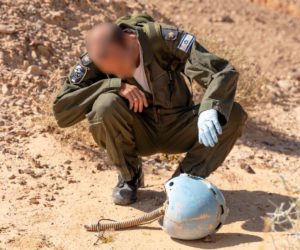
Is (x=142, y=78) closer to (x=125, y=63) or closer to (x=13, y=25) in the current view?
(x=125, y=63)

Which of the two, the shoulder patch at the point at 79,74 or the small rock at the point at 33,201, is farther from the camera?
the small rock at the point at 33,201

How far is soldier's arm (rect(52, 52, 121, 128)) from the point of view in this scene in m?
4.06

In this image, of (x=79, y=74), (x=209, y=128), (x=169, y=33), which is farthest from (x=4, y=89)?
(x=209, y=128)

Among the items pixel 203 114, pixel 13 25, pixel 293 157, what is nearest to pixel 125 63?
pixel 203 114

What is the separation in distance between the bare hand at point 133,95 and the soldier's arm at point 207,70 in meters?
0.28

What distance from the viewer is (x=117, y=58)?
3.90 m

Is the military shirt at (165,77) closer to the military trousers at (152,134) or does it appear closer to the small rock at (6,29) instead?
the military trousers at (152,134)

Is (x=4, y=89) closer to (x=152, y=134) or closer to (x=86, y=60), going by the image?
(x=86, y=60)

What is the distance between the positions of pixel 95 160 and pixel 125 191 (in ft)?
2.37

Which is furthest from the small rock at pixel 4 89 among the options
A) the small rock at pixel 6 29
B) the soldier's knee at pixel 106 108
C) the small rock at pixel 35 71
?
the soldier's knee at pixel 106 108

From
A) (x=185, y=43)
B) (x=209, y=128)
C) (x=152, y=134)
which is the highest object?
(x=185, y=43)

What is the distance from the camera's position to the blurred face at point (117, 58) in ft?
12.7

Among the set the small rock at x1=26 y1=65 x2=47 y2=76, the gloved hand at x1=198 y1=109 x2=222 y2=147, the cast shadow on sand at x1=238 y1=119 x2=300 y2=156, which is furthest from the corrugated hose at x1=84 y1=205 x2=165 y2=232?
the small rock at x1=26 y1=65 x2=47 y2=76

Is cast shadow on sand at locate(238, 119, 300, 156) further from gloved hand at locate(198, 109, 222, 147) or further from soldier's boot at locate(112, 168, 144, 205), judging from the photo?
gloved hand at locate(198, 109, 222, 147)
